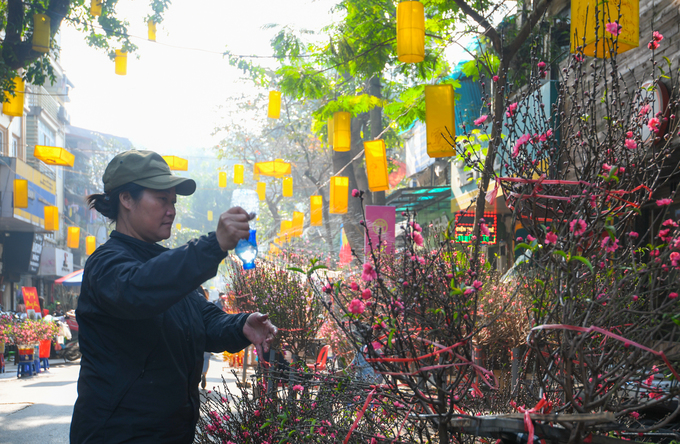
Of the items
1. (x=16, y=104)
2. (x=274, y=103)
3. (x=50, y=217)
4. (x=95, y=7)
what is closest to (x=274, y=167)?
(x=274, y=103)

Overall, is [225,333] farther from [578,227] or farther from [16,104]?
[16,104]

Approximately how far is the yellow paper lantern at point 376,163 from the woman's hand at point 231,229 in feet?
33.4

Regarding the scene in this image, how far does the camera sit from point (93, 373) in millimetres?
2393

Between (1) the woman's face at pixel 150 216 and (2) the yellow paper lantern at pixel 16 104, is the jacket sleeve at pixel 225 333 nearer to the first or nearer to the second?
(1) the woman's face at pixel 150 216

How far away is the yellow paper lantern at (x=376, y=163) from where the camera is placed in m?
12.3

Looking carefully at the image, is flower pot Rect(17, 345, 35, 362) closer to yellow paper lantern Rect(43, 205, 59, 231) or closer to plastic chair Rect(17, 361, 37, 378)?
plastic chair Rect(17, 361, 37, 378)

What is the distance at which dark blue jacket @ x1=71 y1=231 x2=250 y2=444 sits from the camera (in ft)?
7.11

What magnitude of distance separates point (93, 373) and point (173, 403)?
318mm

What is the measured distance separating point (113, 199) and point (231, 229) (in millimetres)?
881

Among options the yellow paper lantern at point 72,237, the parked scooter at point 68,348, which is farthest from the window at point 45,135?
the parked scooter at point 68,348

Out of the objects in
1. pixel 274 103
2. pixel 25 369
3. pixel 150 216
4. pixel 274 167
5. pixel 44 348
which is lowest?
pixel 25 369

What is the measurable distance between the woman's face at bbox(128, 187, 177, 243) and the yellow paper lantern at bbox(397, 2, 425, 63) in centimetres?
614

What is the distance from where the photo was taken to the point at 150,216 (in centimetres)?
272

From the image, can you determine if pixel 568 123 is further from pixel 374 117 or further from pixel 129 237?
pixel 374 117
